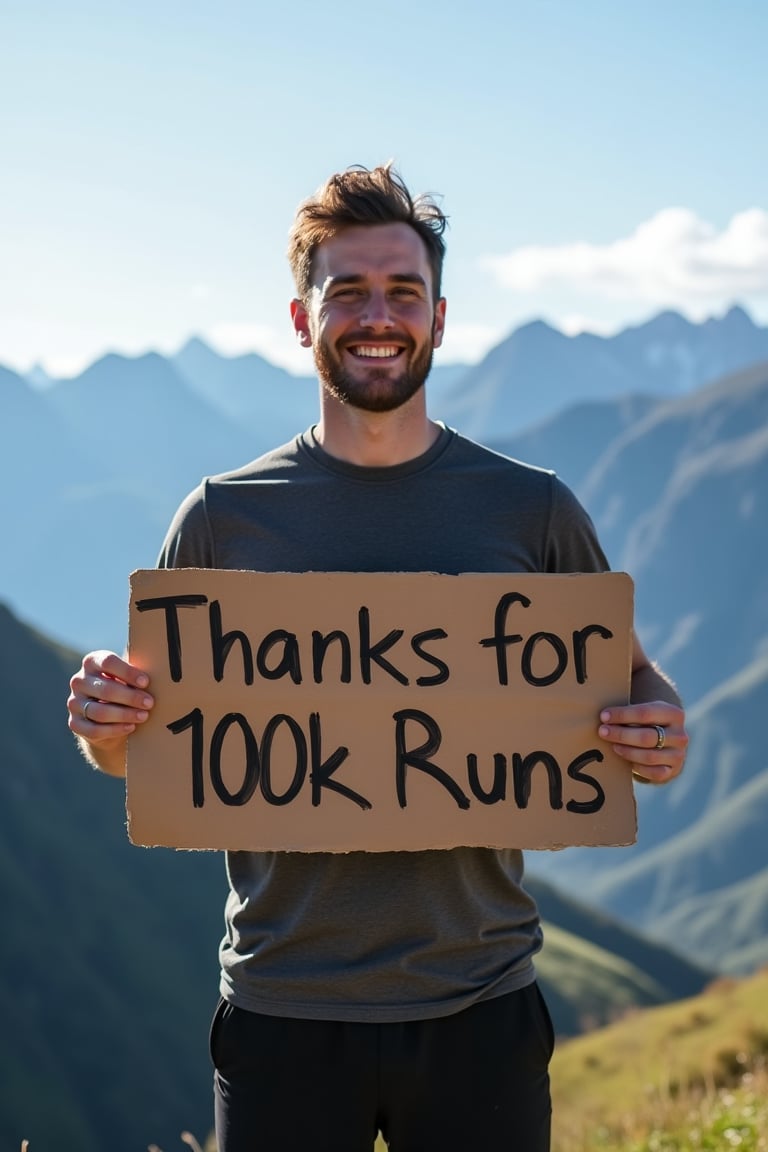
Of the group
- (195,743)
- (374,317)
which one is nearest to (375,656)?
(195,743)

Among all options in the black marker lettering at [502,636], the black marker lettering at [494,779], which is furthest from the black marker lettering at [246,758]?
the black marker lettering at [502,636]

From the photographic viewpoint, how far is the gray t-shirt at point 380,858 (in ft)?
12.4

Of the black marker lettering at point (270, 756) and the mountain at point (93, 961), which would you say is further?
the mountain at point (93, 961)

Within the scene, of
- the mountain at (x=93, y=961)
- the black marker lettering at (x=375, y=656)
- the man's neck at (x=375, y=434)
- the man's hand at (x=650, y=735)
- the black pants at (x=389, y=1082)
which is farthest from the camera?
the mountain at (x=93, y=961)

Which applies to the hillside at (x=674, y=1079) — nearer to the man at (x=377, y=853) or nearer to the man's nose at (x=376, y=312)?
the man at (x=377, y=853)

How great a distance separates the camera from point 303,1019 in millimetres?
3771

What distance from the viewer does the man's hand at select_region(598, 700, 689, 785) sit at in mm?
4000

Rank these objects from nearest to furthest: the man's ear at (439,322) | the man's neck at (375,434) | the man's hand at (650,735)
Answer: the man's hand at (650,735) < the man's neck at (375,434) < the man's ear at (439,322)

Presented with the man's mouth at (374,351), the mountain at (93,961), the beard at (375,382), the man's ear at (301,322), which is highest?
the man's ear at (301,322)

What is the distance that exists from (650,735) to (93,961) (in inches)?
4237

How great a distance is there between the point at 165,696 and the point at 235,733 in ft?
0.83

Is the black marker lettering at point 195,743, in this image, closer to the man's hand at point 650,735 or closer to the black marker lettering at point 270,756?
the black marker lettering at point 270,756

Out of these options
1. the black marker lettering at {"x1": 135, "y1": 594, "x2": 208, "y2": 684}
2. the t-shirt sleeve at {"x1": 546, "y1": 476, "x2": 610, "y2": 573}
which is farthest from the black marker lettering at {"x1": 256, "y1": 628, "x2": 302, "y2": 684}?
the t-shirt sleeve at {"x1": 546, "y1": 476, "x2": 610, "y2": 573}

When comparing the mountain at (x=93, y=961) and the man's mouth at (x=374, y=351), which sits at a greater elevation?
the man's mouth at (x=374, y=351)
